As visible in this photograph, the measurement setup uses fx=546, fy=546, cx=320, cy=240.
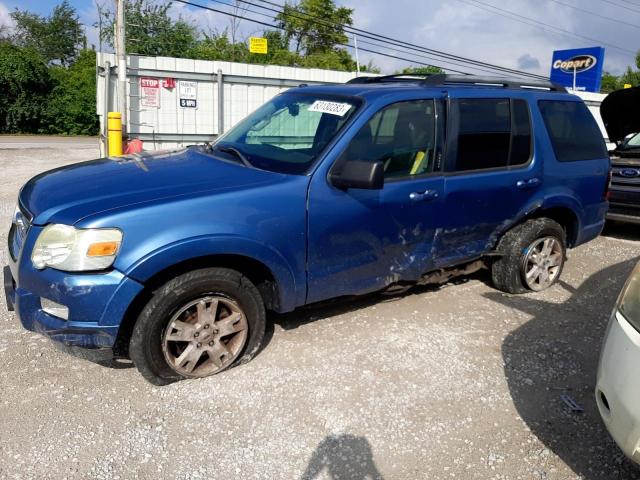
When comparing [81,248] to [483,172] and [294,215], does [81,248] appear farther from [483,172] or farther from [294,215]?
[483,172]

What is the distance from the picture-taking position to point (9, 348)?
3.77 metres

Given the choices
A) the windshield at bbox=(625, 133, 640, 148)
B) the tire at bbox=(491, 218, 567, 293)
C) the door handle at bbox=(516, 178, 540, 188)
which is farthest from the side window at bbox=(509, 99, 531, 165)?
the windshield at bbox=(625, 133, 640, 148)

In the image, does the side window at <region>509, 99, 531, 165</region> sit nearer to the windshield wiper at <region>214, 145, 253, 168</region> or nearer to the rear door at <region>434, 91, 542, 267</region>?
the rear door at <region>434, 91, 542, 267</region>

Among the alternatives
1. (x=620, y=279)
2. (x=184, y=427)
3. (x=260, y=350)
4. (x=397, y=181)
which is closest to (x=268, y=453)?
(x=184, y=427)

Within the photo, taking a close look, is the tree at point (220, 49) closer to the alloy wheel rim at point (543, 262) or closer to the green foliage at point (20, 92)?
the green foliage at point (20, 92)

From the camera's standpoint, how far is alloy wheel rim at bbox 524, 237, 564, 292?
196 inches

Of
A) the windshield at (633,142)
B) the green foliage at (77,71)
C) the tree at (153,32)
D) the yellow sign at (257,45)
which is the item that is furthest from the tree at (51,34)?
the windshield at (633,142)

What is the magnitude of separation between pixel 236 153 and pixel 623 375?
2.81m

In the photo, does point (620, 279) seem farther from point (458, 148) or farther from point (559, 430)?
point (559, 430)

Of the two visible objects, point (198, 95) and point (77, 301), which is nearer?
point (77, 301)

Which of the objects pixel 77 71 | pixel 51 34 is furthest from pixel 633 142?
pixel 51 34

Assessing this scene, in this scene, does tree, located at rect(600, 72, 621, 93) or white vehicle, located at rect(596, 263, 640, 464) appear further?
tree, located at rect(600, 72, 621, 93)

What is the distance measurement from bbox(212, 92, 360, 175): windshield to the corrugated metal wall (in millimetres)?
7226

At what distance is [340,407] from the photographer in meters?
3.24
